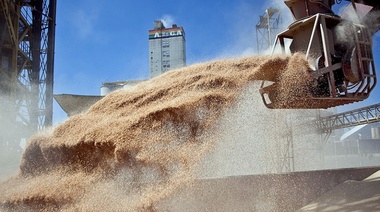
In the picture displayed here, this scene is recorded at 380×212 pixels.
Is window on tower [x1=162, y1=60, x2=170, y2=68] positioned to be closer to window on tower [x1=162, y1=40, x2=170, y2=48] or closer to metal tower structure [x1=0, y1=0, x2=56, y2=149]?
window on tower [x1=162, y1=40, x2=170, y2=48]

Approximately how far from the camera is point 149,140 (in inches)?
152

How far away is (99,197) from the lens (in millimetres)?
4059

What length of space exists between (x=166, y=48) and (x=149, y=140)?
4220 centimetres

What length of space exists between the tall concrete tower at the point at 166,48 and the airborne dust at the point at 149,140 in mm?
40162

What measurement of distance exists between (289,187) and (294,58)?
5.09ft

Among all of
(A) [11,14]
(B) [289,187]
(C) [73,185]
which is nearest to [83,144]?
(C) [73,185]

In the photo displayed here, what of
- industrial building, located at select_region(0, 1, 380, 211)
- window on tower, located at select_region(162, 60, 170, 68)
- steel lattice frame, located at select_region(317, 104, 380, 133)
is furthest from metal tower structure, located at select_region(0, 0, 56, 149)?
window on tower, located at select_region(162, 60, 170, 68)

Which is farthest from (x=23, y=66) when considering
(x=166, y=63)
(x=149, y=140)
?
(x=166, y=63)

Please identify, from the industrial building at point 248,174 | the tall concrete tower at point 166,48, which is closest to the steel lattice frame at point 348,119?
the industrial building at point 248,174

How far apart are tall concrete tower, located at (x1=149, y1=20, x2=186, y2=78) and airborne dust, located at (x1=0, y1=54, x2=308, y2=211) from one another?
1581 inches

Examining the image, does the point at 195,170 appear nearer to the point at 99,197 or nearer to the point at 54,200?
the point at 99,197

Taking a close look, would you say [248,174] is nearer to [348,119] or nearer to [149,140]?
[149,140]

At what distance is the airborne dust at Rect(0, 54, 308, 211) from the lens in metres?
3.72

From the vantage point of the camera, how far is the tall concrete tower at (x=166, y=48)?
4497 centimetres
